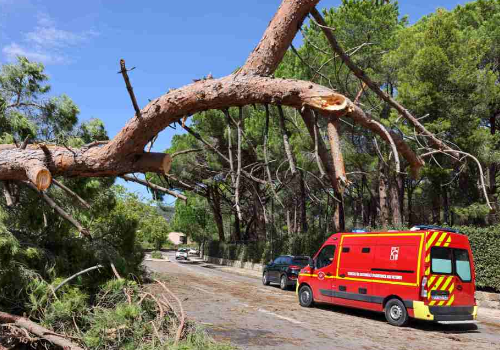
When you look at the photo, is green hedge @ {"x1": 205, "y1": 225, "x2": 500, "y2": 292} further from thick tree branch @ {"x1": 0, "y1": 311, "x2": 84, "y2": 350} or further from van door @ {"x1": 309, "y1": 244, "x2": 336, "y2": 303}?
thick tree branch @ {"x1": 0, "y1": 311, "x2": 84, "y2": 350}

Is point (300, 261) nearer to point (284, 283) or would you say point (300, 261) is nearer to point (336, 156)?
point (284, 283)

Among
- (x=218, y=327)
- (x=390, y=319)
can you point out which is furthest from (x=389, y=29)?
(x=218, y=327)

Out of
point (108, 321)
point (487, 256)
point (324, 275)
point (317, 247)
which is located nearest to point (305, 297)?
point (324, 275)

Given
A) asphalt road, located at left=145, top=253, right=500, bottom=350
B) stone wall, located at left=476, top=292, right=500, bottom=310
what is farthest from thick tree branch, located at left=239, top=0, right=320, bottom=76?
stone wall, located at left=476, top=292, right=500, bottom=310

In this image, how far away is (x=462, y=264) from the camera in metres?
10.2

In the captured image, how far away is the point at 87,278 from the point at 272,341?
3.22m

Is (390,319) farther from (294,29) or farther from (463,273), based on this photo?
(294,29)

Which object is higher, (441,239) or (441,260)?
(441,239)

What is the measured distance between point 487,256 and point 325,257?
638 centimetres

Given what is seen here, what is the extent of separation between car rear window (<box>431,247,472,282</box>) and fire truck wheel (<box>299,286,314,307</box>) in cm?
400

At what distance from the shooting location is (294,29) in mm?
5582

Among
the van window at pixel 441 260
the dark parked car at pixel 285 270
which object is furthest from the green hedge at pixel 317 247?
the van window at pixel 441 260

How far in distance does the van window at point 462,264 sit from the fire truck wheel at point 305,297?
4.12 meters

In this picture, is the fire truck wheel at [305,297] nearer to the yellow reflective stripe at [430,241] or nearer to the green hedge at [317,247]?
the yellow reflective stripe at [430,241]
